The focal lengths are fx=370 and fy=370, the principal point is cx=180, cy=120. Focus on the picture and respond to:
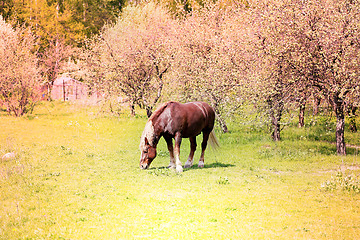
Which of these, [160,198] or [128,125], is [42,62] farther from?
[160,198]

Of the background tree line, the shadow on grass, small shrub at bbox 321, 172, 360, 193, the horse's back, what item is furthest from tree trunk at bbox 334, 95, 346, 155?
the horse's back

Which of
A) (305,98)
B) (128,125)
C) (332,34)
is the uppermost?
(332,34)

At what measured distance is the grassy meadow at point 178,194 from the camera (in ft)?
27.5

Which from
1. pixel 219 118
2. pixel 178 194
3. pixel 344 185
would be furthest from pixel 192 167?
pixel 219 118

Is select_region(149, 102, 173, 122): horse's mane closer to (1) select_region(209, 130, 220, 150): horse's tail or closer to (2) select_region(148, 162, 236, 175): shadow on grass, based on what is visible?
(2) select_region(148, 162, 236, 175): shadow on grass

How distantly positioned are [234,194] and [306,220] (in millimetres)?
2597

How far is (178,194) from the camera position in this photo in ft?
35.8

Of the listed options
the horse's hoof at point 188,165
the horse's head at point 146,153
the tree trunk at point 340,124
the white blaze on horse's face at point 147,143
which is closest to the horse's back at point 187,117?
the white blaze on horse's face at point 147,143

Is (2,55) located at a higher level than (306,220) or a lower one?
higher

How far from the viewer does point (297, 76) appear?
1783 centimetres

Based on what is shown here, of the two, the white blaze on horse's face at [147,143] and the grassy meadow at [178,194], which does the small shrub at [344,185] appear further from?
the white blaze on horse's face at [147,143]

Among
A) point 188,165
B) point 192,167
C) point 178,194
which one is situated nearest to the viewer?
point 178,194

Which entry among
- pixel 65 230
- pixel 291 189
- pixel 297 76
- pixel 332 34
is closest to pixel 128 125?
pixel 297 76

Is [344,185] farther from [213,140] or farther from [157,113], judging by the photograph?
[157,113]
